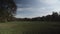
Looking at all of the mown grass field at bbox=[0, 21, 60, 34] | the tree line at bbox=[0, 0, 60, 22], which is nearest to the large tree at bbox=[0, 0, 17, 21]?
the tree line at bbox=[0, 0, 60, 22]

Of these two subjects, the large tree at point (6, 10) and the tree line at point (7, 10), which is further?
the large tree at point (6, 10)

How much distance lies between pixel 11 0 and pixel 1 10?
533 millimetres

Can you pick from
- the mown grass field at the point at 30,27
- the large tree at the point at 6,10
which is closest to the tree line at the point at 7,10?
the large tree at the point at 6,10

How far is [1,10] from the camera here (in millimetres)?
4449

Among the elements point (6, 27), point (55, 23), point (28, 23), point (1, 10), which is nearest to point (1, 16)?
point (1, 10)

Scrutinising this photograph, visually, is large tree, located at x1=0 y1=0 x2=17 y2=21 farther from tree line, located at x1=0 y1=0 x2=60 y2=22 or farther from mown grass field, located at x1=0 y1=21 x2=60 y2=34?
mown grass field, located at x1=0 y1=21 x2=60 y2=34

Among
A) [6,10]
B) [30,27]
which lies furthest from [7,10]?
[30,27]

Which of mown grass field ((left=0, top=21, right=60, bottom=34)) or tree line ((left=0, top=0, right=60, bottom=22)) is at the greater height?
tree line ((left=0, top=0, right=60, bottom=22))

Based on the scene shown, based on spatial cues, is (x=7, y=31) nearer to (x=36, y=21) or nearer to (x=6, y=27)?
(x=6, y=27)

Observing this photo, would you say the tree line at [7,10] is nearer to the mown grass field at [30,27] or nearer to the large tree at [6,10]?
the large tree at [6,10]

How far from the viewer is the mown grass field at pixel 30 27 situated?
354 centimetres

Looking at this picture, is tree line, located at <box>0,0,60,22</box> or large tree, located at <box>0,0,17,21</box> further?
large tree, located at <box>0,0,17,21</box>

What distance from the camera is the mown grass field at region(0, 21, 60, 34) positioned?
354 cm

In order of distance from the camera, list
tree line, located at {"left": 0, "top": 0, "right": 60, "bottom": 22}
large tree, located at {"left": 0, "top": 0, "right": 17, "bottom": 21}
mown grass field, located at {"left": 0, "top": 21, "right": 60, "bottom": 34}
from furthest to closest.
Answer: large tree, located at {"left": 0, "top": 0, "right": 17, "bottom": 21}
tree line, located at {"left": 0, "top": 0, "right": 60, "bottom": 22}
mown grass field, located at {"left": 0, "top": 21, "right": 60, "bottom": 34}
